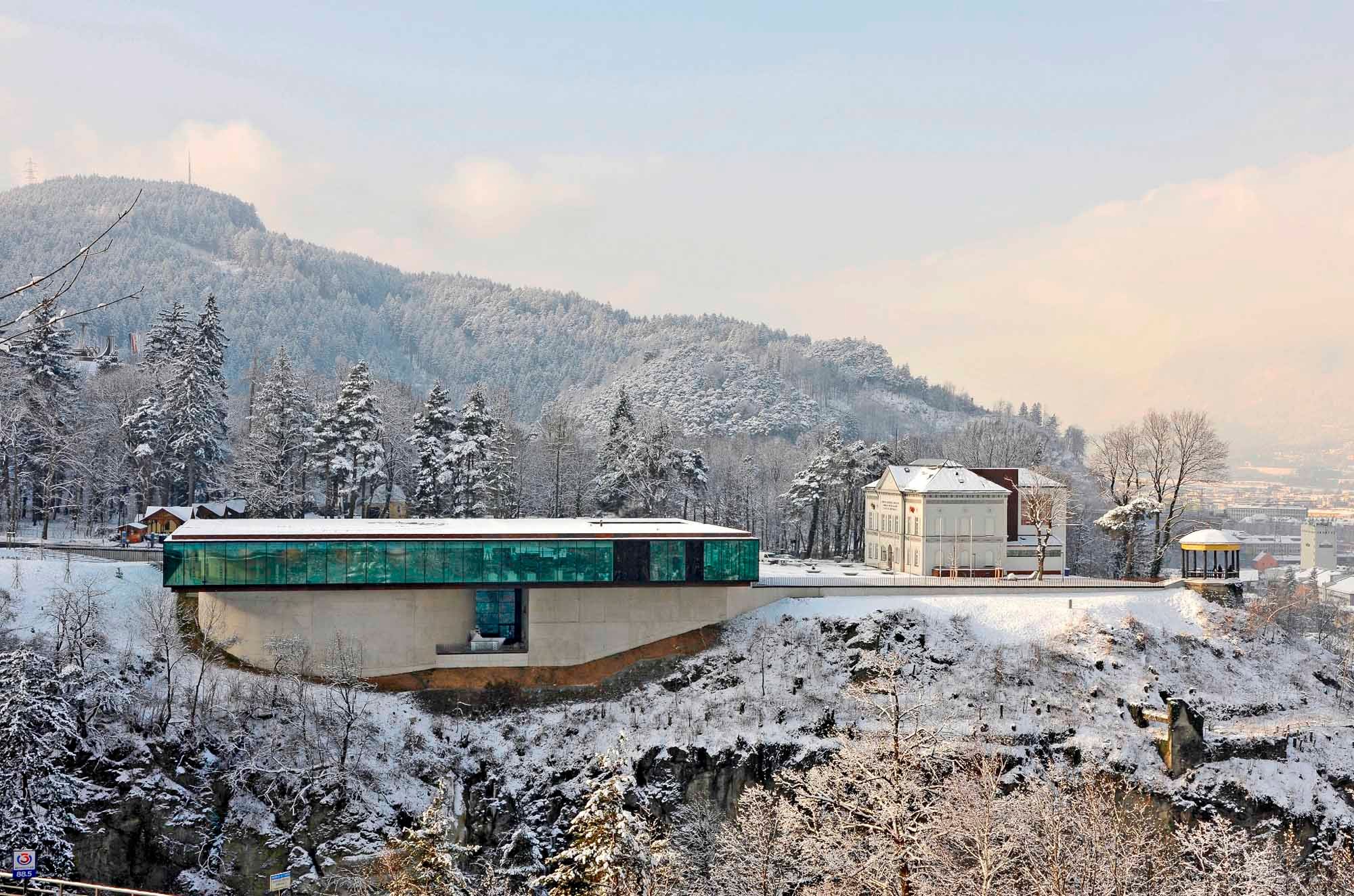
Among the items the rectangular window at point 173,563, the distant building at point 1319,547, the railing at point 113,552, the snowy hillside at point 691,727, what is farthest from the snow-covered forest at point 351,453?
the distant building at point 1319,547

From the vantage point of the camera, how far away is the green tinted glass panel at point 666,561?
46.8 m

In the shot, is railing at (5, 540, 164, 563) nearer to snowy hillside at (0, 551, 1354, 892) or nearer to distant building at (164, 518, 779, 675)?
snowy hillside at (0, 551, 1354, 892)

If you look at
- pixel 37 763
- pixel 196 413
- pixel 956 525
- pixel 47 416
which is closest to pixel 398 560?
pixel 37 763

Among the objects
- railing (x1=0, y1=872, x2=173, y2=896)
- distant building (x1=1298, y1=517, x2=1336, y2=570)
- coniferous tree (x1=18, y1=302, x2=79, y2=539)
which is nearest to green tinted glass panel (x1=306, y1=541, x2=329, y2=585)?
railing (x1=0, y1=872, x2=173, y2=896)

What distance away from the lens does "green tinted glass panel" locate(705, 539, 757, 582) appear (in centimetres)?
4700

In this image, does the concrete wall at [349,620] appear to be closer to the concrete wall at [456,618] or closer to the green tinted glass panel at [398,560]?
the concrete wall at [456,618]

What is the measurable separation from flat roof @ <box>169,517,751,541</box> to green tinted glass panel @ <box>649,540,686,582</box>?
0.40 m

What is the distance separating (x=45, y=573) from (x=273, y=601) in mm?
10375

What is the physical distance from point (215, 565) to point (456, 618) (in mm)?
10073

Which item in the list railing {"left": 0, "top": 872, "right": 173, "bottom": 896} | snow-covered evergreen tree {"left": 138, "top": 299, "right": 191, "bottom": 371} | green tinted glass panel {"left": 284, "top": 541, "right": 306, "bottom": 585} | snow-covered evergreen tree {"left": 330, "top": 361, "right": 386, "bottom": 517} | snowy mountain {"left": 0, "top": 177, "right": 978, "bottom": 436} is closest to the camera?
railing {"left": 0, "top": 872, "right": 173, "bottom": 896}

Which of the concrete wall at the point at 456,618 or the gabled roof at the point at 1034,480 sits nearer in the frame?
the concrete wall at the point at 456,618

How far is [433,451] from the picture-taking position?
6500 centimetres

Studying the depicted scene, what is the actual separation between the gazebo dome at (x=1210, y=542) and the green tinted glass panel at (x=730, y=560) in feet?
68.1

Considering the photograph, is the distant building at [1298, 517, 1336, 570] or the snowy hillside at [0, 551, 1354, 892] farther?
the distant building at [1298, 517, 1336, 570]
